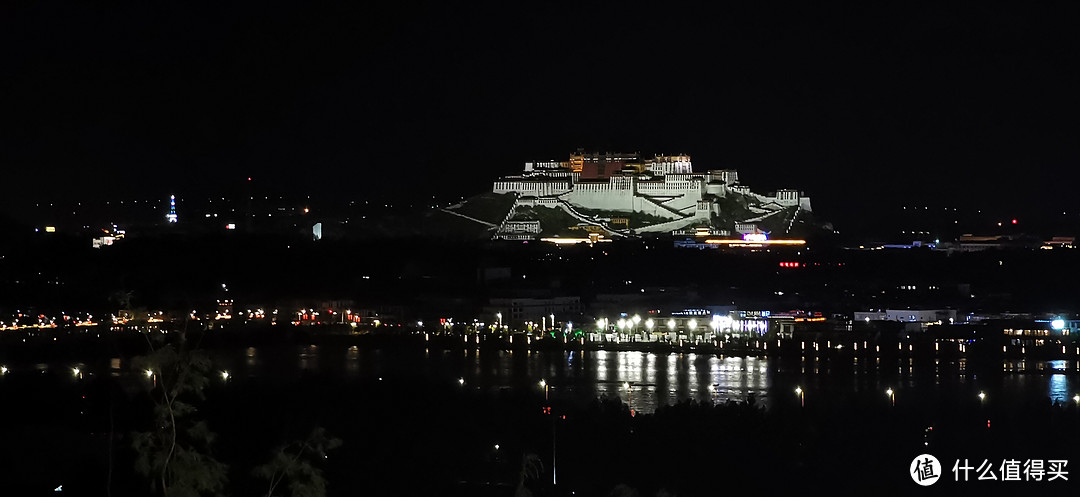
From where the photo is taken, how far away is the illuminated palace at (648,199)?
36000mm

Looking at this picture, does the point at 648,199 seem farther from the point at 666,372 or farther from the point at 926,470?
the point at 926,470

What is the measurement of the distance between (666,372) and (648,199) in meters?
20.7

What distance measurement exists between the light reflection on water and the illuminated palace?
17.0m

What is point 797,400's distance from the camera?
42.1ft

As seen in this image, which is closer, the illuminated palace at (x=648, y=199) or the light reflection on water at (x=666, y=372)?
the light reflection on water at (x=666, y=372)

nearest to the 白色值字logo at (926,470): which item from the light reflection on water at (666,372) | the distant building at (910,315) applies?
the light reflection on water at (666,372)

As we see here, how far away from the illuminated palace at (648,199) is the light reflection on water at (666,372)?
1703cm

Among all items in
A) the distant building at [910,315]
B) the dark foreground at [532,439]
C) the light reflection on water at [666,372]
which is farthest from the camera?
the distant building at [910,315]

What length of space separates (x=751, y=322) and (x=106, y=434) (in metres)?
11.3

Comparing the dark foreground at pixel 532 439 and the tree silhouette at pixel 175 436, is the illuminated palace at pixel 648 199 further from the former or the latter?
the tree silhouette at pixel 175 436

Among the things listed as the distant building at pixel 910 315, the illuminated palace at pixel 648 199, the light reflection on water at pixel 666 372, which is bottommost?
the light reflection on water at pixel 666 372

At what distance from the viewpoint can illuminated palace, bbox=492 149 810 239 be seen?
36.0 m

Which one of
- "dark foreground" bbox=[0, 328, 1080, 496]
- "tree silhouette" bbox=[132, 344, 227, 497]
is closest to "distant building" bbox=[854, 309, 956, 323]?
"dark foreground" bbox=[0, 328, 1080, 496]

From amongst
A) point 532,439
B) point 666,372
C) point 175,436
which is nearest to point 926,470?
point 532,439
